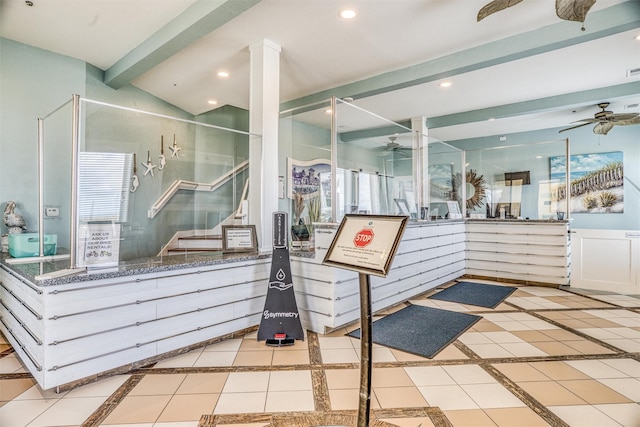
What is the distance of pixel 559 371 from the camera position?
248cm

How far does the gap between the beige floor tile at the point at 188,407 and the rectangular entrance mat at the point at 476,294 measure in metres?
3.43

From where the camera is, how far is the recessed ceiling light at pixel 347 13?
310cm

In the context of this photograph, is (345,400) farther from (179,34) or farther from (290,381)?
(179,34)

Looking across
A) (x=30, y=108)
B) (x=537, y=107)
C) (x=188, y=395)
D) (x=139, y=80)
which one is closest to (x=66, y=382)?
(x=188, y=395)

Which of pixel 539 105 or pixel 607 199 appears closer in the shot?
pixel 539 105

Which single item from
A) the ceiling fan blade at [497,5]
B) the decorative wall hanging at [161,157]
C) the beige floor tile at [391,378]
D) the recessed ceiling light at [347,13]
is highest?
the recessed ceiling light at [347,13]

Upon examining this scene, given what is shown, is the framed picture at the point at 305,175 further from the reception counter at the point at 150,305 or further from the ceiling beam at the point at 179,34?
the ceiling beam at the point at 179,34

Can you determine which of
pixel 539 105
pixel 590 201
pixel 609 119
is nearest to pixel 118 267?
pixel 539 105

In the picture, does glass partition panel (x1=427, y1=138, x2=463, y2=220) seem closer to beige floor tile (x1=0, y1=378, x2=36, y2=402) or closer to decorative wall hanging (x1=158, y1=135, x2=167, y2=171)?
decorative wall hanging (x1=158, y1=135, x2=167, y2=171)

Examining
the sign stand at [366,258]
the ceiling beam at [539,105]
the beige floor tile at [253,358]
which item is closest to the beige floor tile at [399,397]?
the sign stand at [366,258]

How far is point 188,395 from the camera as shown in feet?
6.95

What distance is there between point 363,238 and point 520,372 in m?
1.83

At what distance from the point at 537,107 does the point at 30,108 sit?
283 inches

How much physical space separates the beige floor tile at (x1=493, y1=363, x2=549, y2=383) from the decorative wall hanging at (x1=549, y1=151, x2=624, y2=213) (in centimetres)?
635
